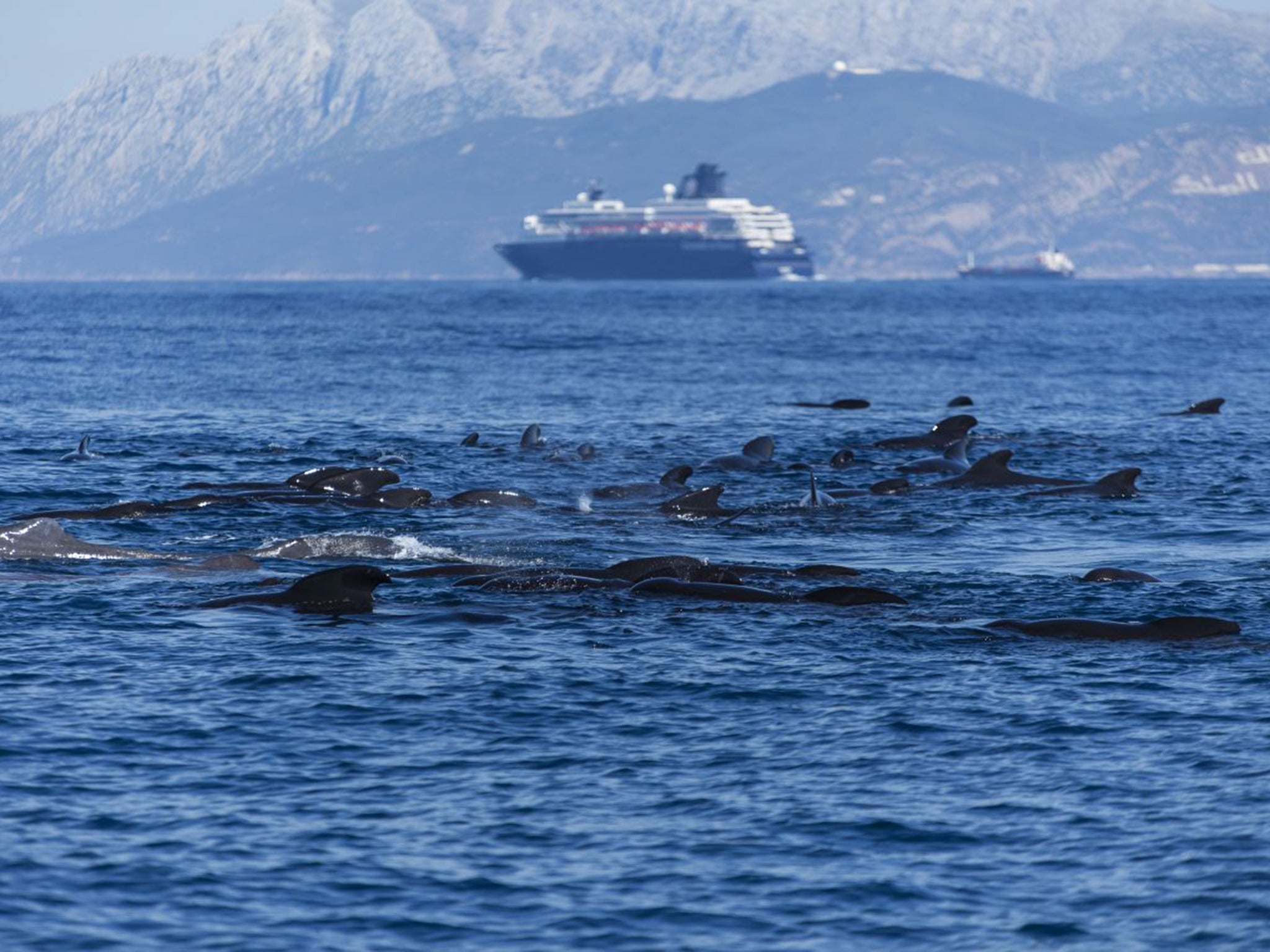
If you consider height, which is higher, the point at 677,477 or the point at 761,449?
the point at 761,449

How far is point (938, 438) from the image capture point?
41.5 m

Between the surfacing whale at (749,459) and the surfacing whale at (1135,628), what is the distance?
662 inches

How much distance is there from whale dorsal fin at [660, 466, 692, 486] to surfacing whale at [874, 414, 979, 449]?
9892 millimetres

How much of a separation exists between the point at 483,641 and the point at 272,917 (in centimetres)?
773

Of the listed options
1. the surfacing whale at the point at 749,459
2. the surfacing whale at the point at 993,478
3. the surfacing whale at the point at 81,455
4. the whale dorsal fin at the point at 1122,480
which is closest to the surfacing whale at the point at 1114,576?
the whale dorsal fin at the point at 1122,480

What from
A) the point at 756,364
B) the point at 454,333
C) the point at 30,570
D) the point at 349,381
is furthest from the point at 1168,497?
the point at 454,333

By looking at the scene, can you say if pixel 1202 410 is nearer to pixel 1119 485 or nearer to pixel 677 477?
pixel 1119 485

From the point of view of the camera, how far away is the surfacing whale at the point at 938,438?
135 feet

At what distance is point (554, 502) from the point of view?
102ft

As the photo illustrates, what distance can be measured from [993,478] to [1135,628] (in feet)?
45.5

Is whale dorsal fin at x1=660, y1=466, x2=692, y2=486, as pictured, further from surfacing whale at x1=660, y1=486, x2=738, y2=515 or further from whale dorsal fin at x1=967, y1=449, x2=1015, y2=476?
whale dorsal fin at x1=967, y1=449, x2=1015, y2=476

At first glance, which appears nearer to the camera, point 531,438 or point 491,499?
point 491,499

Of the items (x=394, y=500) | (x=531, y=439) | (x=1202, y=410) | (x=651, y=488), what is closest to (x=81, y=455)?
(x=531, y=439)

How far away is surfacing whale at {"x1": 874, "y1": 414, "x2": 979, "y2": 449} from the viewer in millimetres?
41125
